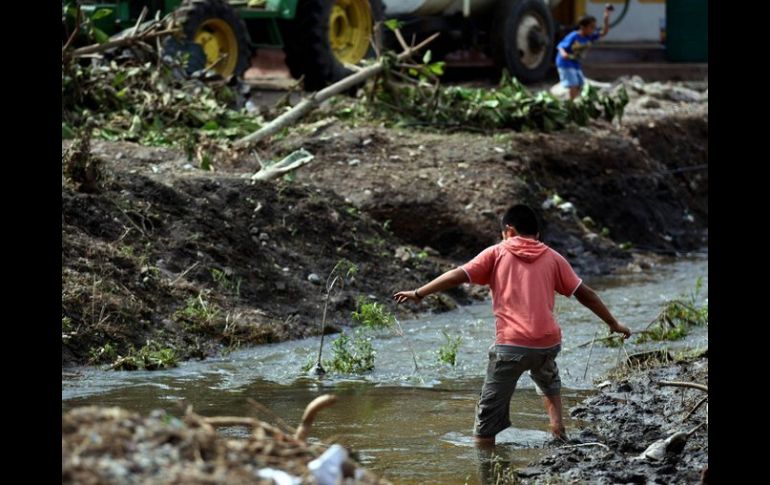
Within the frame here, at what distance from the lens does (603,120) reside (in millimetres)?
19047

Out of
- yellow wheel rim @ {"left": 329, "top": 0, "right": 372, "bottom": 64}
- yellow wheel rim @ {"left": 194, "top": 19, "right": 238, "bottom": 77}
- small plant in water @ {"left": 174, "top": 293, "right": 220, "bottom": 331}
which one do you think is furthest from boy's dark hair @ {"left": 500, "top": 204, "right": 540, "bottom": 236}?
yellow wheel rim @ {"left": 329, "top": 0, "right": 372, "bottom": 64}

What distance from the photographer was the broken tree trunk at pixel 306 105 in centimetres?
1545

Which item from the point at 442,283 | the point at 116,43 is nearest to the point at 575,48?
the point at 116,43

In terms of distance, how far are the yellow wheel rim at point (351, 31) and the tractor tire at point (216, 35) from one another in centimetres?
239

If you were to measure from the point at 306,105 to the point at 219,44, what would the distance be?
2.80 metres

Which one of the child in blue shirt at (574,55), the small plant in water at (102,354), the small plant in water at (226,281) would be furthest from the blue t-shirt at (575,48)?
the small plant in water at (102,354)

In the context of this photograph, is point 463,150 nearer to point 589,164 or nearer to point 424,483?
point 589,164

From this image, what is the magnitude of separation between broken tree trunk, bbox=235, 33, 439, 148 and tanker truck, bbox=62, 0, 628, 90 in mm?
410

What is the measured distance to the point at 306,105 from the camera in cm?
1638

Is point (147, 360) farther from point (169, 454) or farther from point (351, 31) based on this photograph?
point (351, 31)

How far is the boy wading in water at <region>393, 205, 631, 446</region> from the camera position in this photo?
7457mm
